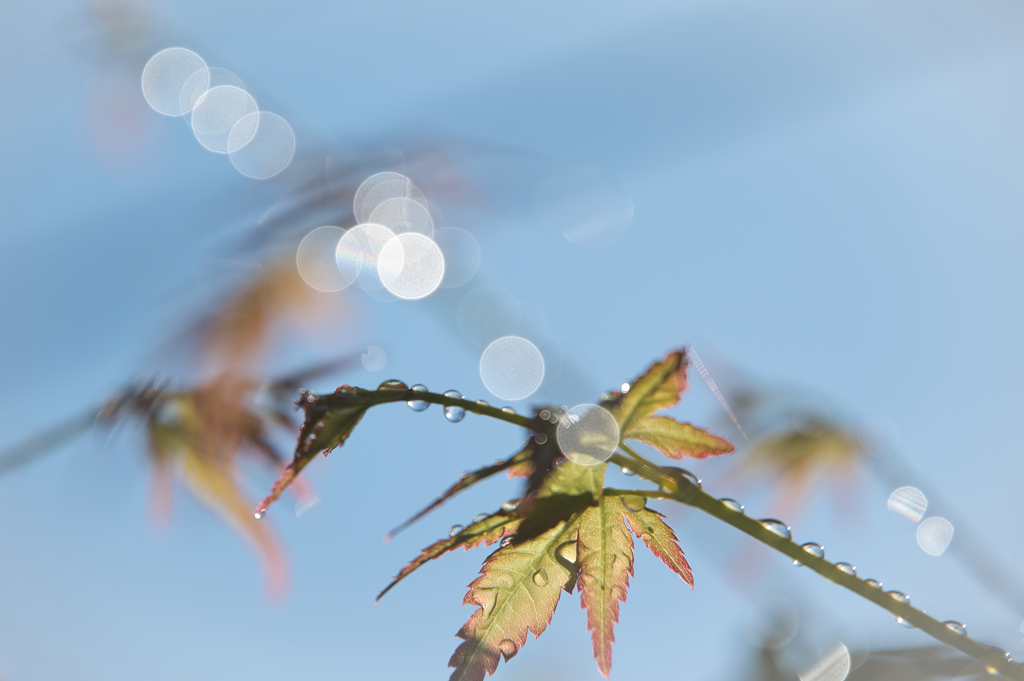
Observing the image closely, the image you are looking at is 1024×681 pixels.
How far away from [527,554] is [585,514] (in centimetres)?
7

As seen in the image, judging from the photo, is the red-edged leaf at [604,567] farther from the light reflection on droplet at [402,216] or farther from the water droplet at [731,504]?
the light reflection on droplet at [402,216]

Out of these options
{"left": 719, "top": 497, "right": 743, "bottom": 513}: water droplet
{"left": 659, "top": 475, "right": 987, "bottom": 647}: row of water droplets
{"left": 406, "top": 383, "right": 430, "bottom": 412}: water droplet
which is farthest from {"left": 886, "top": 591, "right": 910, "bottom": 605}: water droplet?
{"left": 406, "top": 383, "right": 430, "bottom": 412}: water droplet

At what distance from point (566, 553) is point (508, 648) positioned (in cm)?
10

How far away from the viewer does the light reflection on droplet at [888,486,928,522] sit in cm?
111

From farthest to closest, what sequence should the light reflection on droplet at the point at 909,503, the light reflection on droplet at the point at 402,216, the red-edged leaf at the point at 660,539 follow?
the light reflection on droplet at the point at 402,216 → the light reflection on droplet at the point at 909,503 → the red-edged leaf at the point at 660,539

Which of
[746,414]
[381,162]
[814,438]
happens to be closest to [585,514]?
[381,162]

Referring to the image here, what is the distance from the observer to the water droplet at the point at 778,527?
1.57ft

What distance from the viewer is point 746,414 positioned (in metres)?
1.83

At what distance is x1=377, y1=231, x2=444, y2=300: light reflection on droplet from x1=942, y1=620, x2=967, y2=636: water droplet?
1261 mm

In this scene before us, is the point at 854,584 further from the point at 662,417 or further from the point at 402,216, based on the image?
the point at 402,216

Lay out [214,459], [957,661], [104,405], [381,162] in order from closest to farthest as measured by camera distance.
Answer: [957,661] → [104,405] → [214,459] → [381,162]

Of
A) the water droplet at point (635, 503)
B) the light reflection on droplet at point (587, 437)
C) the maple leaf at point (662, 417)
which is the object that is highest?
the maple leaf at point (662, 417)

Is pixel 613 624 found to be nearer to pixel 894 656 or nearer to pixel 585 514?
pixel 585 514

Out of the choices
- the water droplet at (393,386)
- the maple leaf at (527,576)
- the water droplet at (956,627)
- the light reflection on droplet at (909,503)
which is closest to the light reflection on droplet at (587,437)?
the maple leaf at (527,576)
